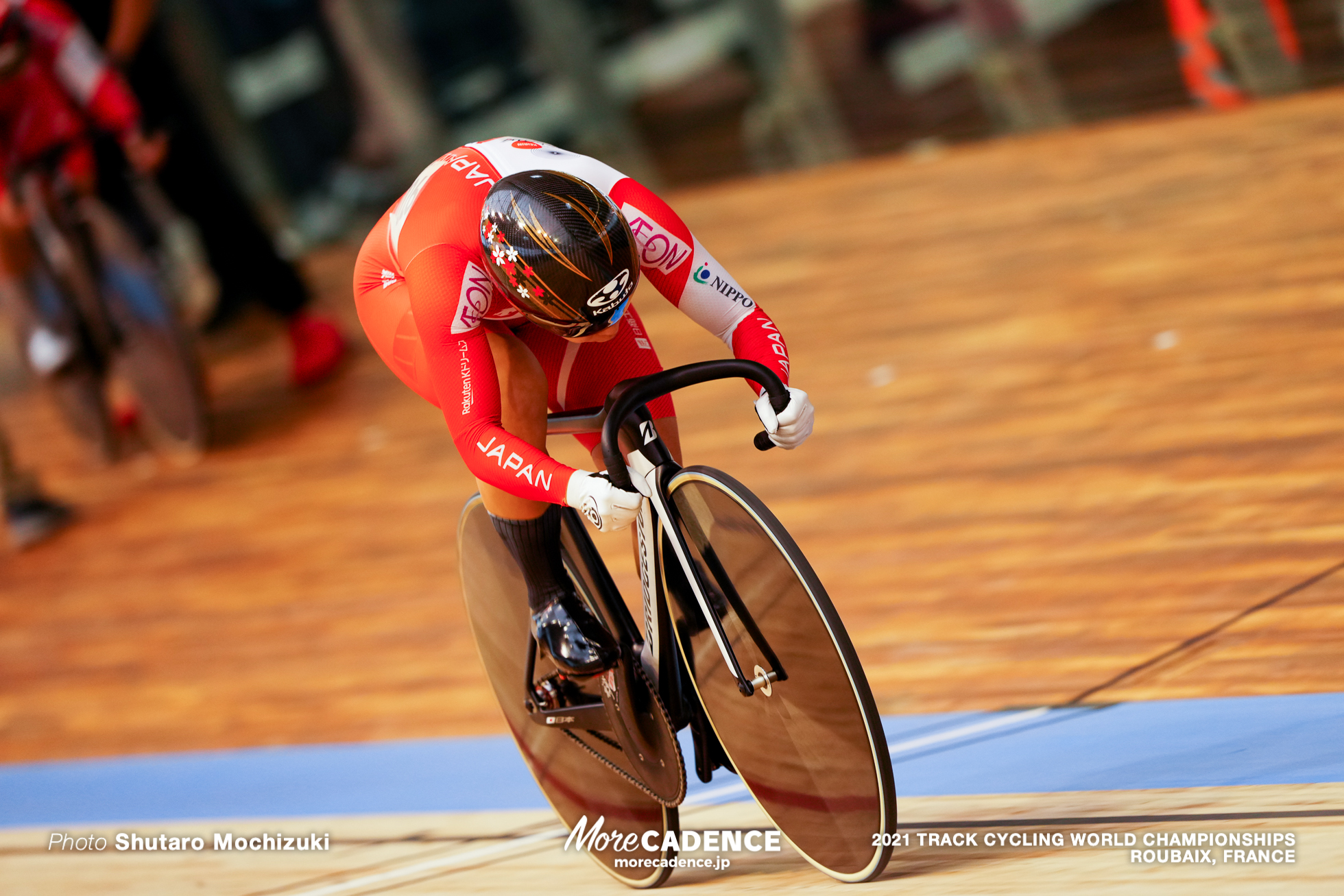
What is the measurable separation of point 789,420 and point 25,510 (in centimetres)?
448

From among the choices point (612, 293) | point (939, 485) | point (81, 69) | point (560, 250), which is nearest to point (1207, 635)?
point (939, 485)

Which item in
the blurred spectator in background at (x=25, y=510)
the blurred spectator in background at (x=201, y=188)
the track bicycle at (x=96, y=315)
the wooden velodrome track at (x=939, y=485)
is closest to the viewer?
the wooden velodrome track at (x=939, y=485)

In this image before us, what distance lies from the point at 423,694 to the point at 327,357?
2682mm

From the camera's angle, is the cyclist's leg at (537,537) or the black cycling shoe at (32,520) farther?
the black cycling shoe at (32,520)

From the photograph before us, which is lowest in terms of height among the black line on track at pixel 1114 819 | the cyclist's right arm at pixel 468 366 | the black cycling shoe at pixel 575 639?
the black line on track at pixel 1114 819

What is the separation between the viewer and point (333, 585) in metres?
4.30

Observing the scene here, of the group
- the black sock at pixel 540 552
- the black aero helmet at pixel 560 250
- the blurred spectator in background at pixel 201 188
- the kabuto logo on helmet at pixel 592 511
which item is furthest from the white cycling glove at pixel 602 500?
the blurred spectator in background at pixel 201 188

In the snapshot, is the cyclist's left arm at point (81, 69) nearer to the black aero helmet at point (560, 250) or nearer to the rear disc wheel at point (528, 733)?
the rear disc wheel at point (528, 733)

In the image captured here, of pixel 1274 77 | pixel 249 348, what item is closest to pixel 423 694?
pixel 249 348

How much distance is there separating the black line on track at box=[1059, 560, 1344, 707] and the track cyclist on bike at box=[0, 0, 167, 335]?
412 centimetres

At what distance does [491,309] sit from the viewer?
6.72ft

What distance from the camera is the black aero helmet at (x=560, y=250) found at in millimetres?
1821

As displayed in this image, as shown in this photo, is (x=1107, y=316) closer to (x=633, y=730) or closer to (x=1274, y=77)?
(x=1274, y=77)

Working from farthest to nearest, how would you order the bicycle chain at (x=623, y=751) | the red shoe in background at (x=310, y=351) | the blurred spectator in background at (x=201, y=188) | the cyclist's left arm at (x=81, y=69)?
the red shoe in background at (x=310, y=351) → the blurred spectator in background at (x=201, y=188) → the cyclist's left arm at (x=81, y=69) → the bicycle chain at (x=623, y=751)
